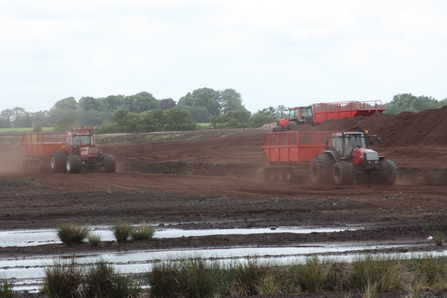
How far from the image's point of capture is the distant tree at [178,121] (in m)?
85.4

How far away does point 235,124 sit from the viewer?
82500mm

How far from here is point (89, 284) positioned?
762 centimetres

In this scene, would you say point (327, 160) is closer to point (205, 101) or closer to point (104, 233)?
point (104, 233)

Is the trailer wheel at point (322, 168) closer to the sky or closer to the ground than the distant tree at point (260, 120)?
closer to the ground

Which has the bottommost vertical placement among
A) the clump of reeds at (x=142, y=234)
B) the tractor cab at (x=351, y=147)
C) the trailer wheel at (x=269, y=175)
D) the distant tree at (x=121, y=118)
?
the trailer wheel at (x=269, y=175)

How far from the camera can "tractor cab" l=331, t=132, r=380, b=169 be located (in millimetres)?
24438

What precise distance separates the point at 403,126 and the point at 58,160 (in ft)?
72.8

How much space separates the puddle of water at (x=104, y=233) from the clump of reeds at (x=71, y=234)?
339 millimetres

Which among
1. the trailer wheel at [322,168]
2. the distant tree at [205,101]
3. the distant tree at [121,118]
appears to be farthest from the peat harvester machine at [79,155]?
the distant tree at [205,101]

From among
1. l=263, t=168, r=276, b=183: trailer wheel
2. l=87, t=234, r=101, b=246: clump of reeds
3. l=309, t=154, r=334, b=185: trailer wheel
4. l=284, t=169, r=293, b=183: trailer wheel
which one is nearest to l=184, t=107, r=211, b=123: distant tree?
Result: l=263, t=168, r=276, b=183: trailer wheel

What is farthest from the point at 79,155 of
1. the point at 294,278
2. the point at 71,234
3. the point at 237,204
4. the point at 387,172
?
the point at 294,278

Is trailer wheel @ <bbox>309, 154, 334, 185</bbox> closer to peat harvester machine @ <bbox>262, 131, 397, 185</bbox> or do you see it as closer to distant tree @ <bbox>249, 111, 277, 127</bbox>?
peat harvester machine @ <bbox>262, 131, 397, 185</bbox>

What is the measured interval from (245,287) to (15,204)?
559 inches

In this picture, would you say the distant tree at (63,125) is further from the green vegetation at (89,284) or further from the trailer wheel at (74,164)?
the green vegetation at (89,284)
